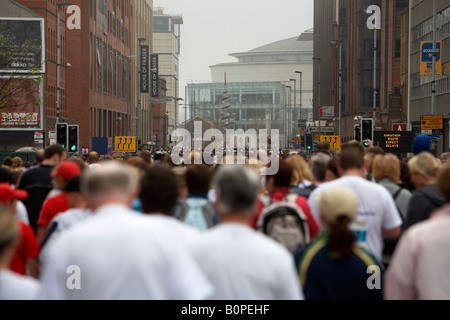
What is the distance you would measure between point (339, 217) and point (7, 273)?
252 centimetres

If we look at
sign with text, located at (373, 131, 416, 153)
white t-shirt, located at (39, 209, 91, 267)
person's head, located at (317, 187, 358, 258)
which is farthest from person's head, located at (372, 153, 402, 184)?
sign with text, located at (373, 131, 416, 153)

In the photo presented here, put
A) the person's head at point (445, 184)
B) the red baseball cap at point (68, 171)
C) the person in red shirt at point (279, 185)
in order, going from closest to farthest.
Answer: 1. the person's head at point (445, 184)
2. the person in red shirt at point (279, 185)
3. the red baseball cap at point (68, 171)

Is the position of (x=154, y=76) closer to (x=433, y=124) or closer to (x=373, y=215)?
(x=433, y=124)

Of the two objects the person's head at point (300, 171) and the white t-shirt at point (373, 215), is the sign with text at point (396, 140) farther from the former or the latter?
the white t-shirt at point (373, 215)

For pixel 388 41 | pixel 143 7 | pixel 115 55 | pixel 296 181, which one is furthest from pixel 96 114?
pixel 296 181

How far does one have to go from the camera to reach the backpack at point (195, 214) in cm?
782

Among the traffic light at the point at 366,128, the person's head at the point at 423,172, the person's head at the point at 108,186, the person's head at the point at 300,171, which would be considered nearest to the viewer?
the person's head at the point at 108,186

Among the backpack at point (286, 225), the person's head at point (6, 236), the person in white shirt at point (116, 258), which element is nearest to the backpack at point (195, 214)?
the backpack at point (286, 225)

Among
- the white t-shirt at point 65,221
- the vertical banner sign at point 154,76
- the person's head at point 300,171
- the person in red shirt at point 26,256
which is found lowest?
the person in red shirt at point 26,256

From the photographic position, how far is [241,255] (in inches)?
197

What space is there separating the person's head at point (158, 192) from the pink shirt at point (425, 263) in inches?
69.5

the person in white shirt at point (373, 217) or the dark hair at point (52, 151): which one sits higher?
the dark hair at point (52, 151)

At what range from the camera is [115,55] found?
104125 millimetres
